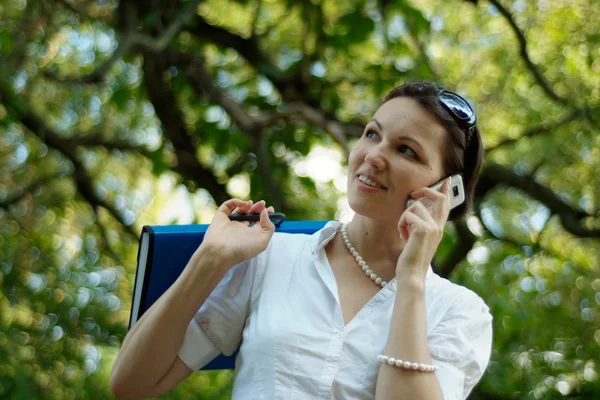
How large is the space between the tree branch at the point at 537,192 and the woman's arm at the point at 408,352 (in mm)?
2522

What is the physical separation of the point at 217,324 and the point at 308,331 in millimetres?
172

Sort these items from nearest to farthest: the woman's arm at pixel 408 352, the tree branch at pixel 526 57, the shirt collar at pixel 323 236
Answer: the woman's arm at pixel 408 352
the shirt collar at pixel 323 236
the tree branch at pixel 526 57

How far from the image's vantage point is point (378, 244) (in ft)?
5.06

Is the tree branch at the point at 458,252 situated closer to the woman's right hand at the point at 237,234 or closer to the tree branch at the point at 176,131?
the tree branch at the point at 176,131

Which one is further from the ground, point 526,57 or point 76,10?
point 76,10

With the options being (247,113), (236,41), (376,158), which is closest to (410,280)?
(376,158)

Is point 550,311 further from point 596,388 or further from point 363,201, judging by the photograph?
point 363,201

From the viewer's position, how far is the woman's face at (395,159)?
1466 millimetres

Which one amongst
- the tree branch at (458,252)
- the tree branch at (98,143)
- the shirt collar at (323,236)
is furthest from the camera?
the tree branch at (98,143)

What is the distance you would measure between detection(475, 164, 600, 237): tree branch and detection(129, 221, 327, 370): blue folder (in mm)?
2504

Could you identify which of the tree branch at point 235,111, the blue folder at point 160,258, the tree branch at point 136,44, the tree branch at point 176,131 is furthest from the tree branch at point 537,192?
the blue folder at point 160,258

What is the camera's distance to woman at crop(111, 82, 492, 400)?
4.44 ft

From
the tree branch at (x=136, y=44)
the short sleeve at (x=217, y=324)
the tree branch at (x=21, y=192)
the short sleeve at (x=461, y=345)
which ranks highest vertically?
the tree branch at (x=136, y=44)

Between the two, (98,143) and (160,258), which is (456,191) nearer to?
(160,258)
